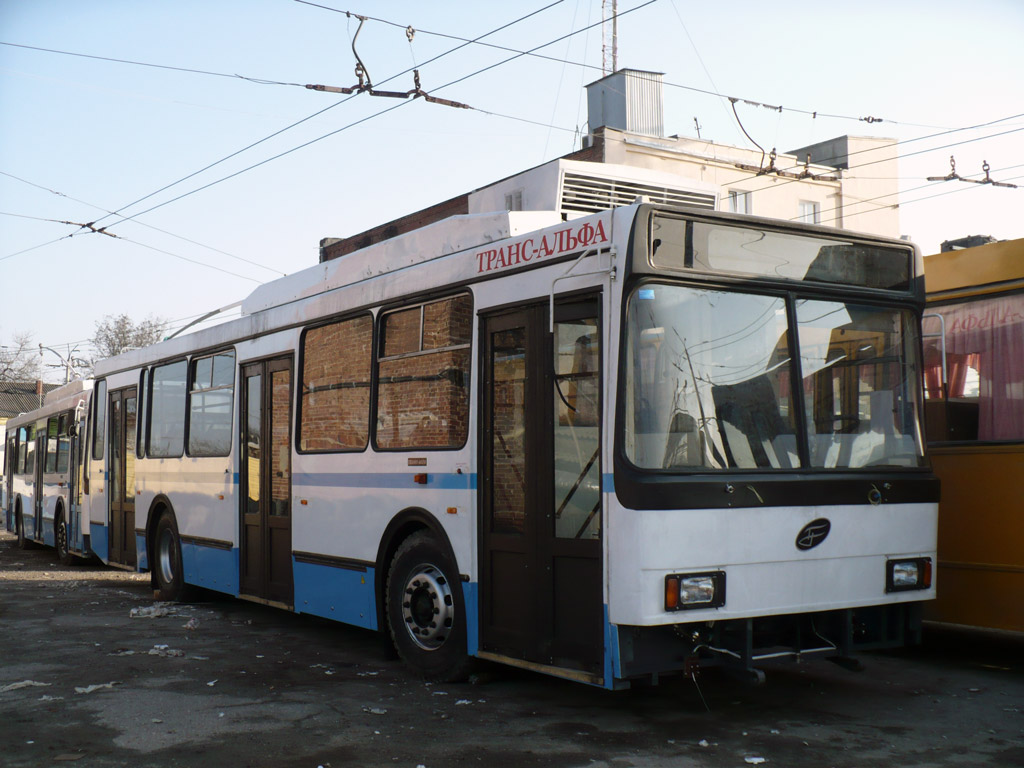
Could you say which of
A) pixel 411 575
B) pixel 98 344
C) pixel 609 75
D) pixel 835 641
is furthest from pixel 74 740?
pixel 98 344

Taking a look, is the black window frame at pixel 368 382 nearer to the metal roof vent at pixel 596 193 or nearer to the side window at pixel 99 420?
the metal roof vent at pixel 596 193

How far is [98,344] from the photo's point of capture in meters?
62.0

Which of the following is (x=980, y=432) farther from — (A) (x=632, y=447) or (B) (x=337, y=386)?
(B) (x=337, y=386)

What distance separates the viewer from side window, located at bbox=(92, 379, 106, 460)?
50.3 feet

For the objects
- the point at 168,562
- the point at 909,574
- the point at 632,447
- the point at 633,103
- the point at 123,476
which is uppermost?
the point at 633,103

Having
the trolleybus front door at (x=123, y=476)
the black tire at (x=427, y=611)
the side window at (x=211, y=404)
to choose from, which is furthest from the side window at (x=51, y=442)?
the black tire at (x=427, y=611)

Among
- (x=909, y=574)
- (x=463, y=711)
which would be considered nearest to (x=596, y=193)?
(x=909, y=574)

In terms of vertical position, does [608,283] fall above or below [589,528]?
above

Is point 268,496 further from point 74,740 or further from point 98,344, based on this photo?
point 98,344

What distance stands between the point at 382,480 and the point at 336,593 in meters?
1.24

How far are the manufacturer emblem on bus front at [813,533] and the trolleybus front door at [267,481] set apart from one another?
16.5 feet

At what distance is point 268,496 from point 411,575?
284 centimetres

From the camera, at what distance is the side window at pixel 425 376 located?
24.0 ft

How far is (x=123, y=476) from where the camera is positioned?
47.8 feet
